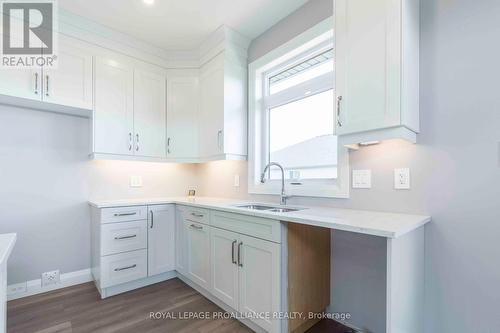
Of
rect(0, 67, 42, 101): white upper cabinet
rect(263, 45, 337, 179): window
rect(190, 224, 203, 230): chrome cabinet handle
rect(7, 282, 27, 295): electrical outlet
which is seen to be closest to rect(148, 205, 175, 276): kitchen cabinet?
rect(190, 224, 203, 230): chrome cabinet handle

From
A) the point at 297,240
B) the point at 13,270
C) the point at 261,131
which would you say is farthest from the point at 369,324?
the point at 13,270

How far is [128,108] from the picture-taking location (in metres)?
2.65

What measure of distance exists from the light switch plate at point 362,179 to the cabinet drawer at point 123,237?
203 cm

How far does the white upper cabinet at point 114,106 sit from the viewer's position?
8.01 ft

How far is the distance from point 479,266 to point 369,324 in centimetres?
80

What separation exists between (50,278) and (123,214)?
993 millimetres

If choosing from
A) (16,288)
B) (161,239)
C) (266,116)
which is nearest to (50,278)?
(16,288)

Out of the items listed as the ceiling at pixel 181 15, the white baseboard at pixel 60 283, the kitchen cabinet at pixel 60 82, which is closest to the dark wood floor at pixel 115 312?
the white baseboard at pixel 60 283

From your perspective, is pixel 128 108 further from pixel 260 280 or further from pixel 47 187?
pixel 260 280

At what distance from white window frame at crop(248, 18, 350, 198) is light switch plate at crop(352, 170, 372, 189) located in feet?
0.17

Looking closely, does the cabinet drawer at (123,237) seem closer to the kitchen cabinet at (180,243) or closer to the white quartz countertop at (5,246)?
the kitchen cabinet at (180,243)

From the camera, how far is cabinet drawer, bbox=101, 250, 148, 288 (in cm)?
221

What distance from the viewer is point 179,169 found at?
333cm

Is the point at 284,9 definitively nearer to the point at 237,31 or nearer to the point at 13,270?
the point at 237,31
